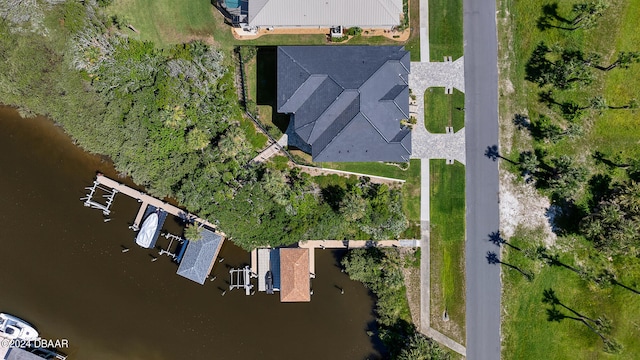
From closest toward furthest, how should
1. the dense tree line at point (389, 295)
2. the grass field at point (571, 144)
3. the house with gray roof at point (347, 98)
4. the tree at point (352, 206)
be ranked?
the house with gray roof at point (347, 98) → the tree at point (352, 206) → the dense tree line at point (389, 295) → the grass field at point (571, 144)

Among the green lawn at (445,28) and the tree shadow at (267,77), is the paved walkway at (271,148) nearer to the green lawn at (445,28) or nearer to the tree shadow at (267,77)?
the tree shadow at (267,77)

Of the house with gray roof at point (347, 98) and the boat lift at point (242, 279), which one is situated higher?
the house with gray roof at point (347, 98)

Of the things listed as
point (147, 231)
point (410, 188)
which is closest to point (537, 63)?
point (410, 188)

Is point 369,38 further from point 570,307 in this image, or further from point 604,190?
point 570,307

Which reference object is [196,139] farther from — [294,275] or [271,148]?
[294,275]

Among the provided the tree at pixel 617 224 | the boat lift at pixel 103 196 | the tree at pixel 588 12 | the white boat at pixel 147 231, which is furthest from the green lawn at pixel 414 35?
the boat lift at pixel 103 196

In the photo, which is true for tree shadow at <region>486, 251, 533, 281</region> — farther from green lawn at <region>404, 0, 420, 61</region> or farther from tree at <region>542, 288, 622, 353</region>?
green lawn at <region>404, 0, 420, 61</region>

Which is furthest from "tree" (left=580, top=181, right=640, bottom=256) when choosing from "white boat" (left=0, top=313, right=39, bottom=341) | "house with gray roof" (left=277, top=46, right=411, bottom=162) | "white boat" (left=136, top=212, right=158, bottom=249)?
"white boat" (left=0, top=313, right=39, bottom=341)
